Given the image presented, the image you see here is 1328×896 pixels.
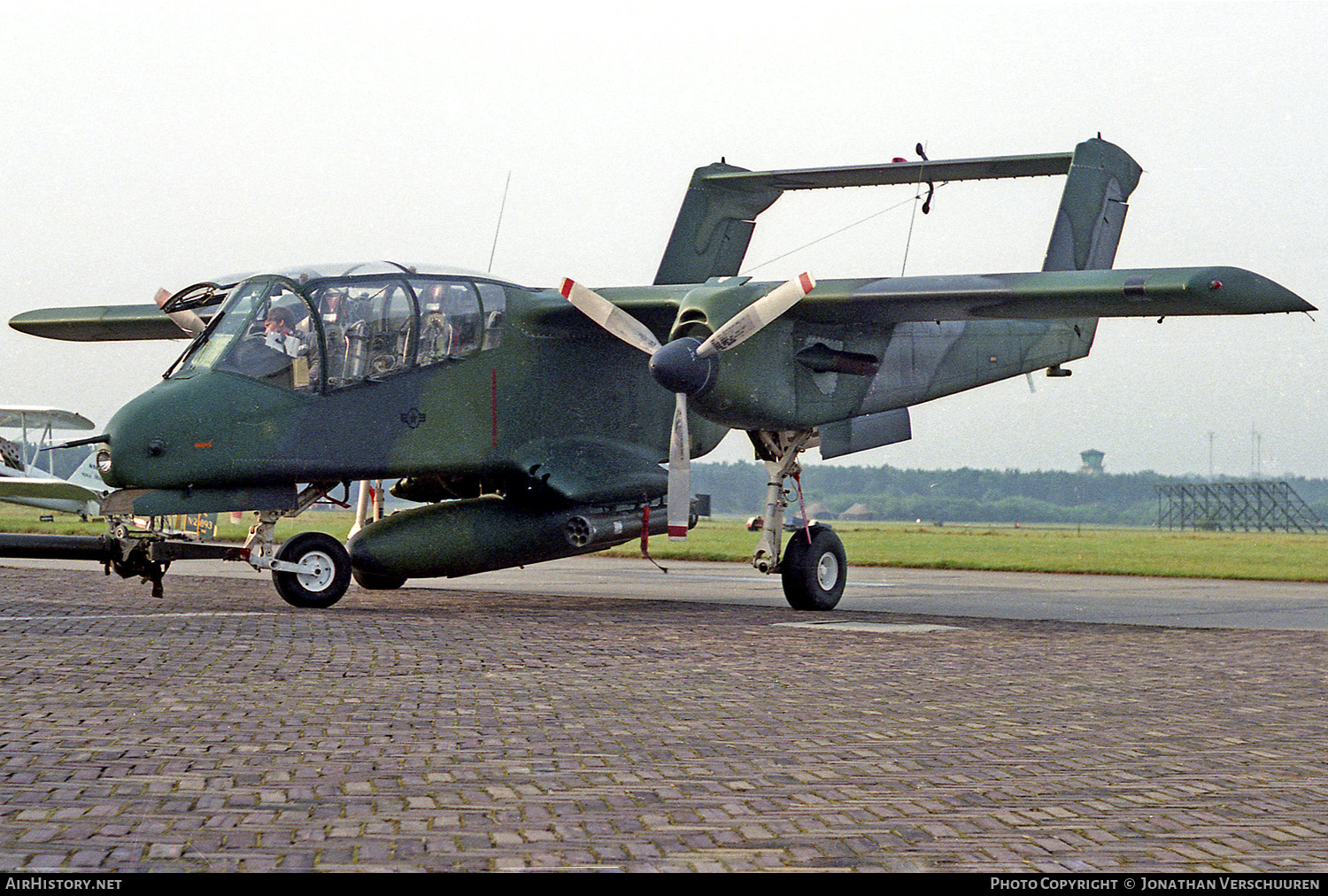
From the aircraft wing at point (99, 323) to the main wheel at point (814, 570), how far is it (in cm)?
1149

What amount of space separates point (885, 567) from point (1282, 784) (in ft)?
82.3

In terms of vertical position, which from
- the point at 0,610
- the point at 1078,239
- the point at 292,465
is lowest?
the point at 0,610

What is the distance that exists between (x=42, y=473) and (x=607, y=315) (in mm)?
31388

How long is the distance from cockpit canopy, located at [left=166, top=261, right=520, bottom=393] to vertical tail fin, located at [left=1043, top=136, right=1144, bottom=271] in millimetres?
10432

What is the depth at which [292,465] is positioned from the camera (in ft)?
53.9

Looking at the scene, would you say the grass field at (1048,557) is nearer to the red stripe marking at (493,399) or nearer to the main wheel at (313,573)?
the red stripe marking at (493,399)

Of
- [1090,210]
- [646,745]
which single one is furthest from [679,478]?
[646,745]

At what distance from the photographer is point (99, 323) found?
77.5ft

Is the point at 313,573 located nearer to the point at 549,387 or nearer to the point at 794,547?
the point at 549,387

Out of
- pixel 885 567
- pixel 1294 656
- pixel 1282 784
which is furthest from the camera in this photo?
pixel 885 567

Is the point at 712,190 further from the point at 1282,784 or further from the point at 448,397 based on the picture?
the point at 1282,784

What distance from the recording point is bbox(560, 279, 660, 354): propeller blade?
18.0m

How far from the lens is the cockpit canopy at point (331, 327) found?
1630cm

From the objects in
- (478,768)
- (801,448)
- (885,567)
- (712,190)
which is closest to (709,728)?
(478,768)
